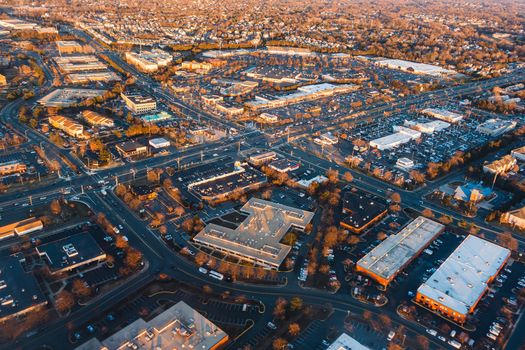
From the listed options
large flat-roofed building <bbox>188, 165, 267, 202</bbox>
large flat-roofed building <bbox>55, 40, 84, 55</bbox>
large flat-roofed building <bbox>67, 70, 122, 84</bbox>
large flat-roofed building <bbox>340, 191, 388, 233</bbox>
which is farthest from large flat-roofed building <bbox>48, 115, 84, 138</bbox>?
large flat-roofed building <bbox>55, 40, 84, 55</bbox>

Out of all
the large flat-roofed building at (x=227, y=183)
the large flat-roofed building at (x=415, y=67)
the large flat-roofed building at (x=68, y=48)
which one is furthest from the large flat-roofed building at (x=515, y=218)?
the large flat-roofed building at (x=68, y=48)

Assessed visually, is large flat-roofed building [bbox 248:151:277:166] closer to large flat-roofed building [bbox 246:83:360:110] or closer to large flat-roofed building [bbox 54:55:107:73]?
large flat-roofed building [bbox 246:83:360:110]

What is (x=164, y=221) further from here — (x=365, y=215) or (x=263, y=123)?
(x=263, y=123)

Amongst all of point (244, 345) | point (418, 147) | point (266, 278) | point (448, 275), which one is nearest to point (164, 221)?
point (266, 278)

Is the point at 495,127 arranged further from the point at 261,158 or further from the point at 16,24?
the point at 16,24

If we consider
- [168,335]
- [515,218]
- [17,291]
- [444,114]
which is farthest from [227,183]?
[444,114]

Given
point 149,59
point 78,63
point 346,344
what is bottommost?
point 346,344

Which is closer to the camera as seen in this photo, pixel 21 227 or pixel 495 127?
pixel 21 227
